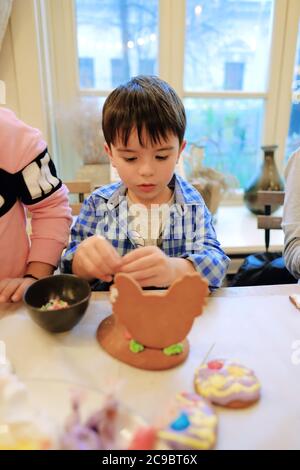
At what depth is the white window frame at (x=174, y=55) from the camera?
169 centimetres

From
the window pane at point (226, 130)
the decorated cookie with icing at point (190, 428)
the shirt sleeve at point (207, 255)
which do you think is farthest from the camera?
the window pane at point (226, 130)

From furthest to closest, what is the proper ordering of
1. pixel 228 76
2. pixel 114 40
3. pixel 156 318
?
pixel 228 76, pixel 114 40, pixel 156 318

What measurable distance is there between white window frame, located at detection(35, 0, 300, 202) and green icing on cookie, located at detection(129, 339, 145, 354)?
1465mm

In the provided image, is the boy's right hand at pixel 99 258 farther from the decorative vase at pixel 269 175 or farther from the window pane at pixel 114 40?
the window pane at pixel 114 40

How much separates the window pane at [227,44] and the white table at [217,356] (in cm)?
150

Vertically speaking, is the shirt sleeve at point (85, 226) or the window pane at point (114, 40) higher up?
the window pane at point (114, 40)

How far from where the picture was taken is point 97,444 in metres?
0.35

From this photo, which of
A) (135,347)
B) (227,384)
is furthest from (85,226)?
(227,384)

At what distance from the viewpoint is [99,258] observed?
588 mm

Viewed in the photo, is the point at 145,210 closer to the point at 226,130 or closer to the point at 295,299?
the point at 295,299

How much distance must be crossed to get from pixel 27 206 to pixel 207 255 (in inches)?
16.4

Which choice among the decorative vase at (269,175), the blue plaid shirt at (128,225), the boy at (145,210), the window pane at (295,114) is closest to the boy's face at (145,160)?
the boy at (145,210)

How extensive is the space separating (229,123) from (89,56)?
0.80m
